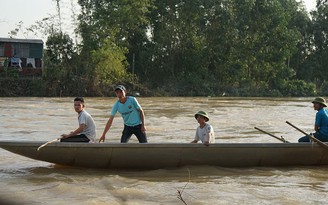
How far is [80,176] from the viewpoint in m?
6.80

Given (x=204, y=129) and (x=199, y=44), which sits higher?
(x=199, y=44)

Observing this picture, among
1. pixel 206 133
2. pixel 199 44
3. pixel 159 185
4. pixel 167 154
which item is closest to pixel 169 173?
pixel 167 154

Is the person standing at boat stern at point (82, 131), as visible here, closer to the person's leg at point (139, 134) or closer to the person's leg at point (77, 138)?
the person's leg at point (77, 138)

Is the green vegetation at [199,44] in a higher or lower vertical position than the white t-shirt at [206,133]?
higher

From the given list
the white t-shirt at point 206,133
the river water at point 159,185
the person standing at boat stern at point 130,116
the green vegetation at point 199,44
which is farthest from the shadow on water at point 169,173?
the green vegetation at point 199,44

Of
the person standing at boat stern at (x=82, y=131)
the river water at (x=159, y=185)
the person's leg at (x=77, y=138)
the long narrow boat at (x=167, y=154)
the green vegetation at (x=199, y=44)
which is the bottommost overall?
the river water at (x=159, y=185)

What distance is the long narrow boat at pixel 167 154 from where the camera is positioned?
21.7ft

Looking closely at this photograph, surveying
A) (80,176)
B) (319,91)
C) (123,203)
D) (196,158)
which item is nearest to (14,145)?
(80,176)

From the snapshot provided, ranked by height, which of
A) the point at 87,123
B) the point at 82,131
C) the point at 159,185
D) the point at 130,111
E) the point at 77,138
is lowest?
the point at 159,185

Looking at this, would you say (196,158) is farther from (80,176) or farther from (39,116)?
(39,116)

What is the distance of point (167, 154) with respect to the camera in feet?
22.7

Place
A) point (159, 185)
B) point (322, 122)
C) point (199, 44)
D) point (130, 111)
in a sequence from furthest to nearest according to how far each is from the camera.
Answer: point (199, 44) < point (322, 122) < point (130, 111) < point (159, 185)

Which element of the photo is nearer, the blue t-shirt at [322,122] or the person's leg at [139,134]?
the person's leg at [139,134]

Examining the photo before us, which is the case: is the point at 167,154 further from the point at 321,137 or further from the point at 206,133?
the point at 321,137
